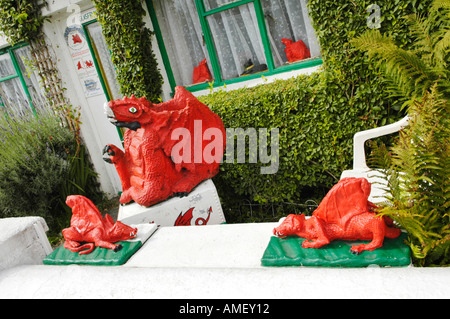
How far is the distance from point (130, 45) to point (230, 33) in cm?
156

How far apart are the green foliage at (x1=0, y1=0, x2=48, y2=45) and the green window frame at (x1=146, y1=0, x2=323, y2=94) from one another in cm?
203

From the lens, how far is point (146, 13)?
210 inches

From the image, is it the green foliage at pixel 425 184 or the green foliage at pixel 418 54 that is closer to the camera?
the green foliage at pixel 425 184

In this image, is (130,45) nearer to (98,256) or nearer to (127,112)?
(127,112)

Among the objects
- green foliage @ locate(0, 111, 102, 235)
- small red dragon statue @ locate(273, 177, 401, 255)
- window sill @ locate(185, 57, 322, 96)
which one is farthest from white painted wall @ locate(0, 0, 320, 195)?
small red dragon statue @ locate(273, 177, 401, 255)

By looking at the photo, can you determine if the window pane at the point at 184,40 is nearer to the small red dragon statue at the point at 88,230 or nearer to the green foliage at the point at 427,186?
the small red dragon statue at the point at 88,230

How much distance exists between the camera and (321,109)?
143 inches

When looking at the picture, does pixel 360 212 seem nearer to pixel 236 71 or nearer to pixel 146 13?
pixel 236 71

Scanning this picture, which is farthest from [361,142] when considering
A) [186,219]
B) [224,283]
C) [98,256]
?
[98,256]

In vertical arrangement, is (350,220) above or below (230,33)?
below

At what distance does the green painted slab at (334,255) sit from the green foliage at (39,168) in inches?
168

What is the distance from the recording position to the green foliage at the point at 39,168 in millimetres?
4809

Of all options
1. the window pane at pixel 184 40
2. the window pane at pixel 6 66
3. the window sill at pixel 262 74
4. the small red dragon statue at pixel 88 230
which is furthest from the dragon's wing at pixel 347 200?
the window pane at pixel 6 66

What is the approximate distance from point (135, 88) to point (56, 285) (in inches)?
148
